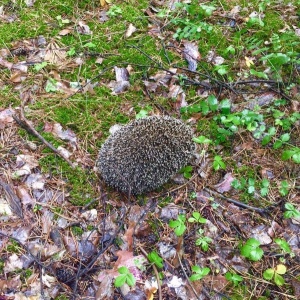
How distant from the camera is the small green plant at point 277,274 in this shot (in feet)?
10.1

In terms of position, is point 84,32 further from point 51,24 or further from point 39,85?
point 39,85

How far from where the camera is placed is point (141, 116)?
412 cm

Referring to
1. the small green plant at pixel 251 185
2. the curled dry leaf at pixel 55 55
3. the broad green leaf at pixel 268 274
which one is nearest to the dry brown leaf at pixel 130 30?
the curled dry leaf at pixel 55 55

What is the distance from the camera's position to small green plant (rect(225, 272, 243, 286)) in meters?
3.08

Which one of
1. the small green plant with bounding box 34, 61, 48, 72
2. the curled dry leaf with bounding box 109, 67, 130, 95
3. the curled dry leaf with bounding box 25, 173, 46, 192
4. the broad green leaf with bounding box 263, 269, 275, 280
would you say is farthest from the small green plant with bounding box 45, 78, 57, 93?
the broad green leaf with bounding box 263, 269, 275, 280

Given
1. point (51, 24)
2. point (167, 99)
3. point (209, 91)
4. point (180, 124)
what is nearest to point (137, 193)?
point (180, 124)

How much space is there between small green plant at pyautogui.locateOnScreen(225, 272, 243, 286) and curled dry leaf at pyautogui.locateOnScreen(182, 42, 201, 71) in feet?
8.70

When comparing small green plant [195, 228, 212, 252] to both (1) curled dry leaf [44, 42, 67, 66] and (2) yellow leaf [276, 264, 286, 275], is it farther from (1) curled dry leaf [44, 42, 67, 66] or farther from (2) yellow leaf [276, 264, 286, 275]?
(1) curled dry leaf [44, 42, 67, 66]

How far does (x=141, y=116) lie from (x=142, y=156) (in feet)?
2.10

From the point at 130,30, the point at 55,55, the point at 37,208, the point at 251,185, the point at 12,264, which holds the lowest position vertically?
the point at 12,264

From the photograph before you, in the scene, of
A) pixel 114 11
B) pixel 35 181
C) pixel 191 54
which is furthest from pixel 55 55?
pixel 35 181

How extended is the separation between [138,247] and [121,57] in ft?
8.54

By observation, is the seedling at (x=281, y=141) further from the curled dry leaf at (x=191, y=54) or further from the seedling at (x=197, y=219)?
the curled dry leaf at (x=191, y=54)

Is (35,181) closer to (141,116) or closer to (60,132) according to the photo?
(60,132)
